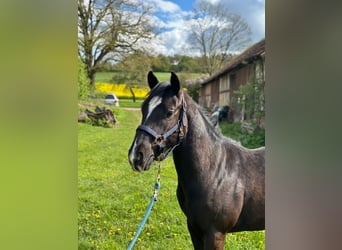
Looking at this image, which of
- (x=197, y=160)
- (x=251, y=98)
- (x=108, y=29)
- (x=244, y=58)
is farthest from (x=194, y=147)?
(x=108, y=29)

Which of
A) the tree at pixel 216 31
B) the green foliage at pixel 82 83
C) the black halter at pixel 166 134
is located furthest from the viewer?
the tree at pixel 216 31

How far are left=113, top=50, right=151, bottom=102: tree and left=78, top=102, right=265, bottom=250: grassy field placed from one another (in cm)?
14

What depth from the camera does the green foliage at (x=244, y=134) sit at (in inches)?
81.1

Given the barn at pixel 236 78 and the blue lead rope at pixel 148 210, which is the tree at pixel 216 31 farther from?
the blue lead rope at pixel 148 210

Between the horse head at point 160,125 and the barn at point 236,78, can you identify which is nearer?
the horse head at point 160,125

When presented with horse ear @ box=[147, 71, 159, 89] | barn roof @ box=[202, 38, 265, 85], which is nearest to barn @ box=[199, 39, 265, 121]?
barn roof @ box=[202, 38, 265, 85]

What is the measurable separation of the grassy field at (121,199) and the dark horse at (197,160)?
7 cm

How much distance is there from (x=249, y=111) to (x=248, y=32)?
0.43 metres

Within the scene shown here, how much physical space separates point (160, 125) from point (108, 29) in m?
0.61

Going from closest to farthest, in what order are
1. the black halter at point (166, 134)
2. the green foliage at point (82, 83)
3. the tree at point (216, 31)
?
the black halter at point (166, 134) < the green foliage at point (82, 83) < the tree at point (216, 31)

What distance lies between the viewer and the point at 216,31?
2.10 m

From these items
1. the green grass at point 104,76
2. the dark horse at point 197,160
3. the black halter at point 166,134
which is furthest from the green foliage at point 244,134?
the green grass at point 104,76

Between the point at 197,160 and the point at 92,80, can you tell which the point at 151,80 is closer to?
the point at 92,80
